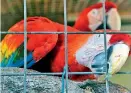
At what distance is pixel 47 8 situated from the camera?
2.34m

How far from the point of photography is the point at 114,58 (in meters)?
1.13

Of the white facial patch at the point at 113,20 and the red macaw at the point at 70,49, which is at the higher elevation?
the white facial patch at the point at 113,20

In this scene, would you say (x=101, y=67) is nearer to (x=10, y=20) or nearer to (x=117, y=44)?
(x=117, y=44)

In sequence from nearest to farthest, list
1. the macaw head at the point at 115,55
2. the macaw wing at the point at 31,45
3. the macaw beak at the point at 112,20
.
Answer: the macaw head at the point at 115,55, the macaw wing at the point at 31,45, the macaw beak at the point at 112,20

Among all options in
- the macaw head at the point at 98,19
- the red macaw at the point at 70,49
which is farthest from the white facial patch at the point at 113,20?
the red macaw at the point at 70,49

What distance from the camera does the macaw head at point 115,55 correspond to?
3.61 feet

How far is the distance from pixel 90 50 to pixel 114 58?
2.9 inches

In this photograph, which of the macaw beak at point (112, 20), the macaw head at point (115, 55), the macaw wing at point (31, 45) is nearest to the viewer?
the macaw head at point (115, 55)

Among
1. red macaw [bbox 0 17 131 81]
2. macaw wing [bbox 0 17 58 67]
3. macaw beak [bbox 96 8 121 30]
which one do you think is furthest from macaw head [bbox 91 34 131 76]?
macaw beak [bbox 96 8 121 30]

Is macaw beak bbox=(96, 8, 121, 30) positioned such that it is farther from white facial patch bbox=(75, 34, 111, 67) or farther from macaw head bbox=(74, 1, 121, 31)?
white facial patch bbox=(75, 34, 111, 67)

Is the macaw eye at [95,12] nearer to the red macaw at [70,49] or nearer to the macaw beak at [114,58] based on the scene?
the red macaw at [70,49]

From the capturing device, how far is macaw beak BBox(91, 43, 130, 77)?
1.10 metres

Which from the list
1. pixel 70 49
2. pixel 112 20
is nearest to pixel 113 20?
pixel 112 20

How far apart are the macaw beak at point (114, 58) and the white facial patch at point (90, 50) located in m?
0.02
